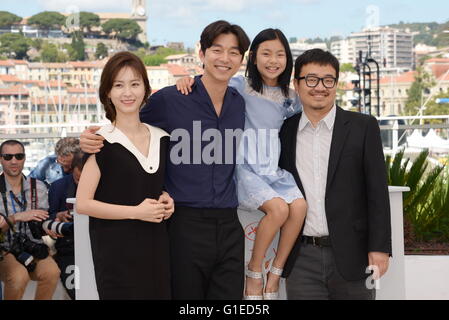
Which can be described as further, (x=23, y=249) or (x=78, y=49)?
(x=78, y=49)

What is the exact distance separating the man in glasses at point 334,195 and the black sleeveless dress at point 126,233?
1.87 ft

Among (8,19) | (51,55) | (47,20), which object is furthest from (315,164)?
(8,19)

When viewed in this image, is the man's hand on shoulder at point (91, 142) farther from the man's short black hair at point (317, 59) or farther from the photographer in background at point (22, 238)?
the photographer in background at point (22, 238)

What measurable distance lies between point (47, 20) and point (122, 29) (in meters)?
12.6

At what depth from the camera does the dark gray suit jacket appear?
2.44 metres

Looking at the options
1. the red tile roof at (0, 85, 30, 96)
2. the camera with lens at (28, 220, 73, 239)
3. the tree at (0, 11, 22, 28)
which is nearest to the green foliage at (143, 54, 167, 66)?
the red tile roof at (0, 85, 30, 96)

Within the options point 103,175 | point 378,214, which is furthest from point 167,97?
point 378,214

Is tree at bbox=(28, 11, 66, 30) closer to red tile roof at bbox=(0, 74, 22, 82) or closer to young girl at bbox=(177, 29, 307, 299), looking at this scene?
red tile roof at bbox=(0, 74, 22, 82)

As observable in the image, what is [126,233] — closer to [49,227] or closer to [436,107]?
[49,227]

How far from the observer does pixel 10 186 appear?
13.1 feet

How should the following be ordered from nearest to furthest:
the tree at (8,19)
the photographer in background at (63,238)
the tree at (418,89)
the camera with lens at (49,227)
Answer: the camera with lens at (49,227), the photographer in background at (63,238), the tree at (418,89), the tree at (8,19)

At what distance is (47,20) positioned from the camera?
379 feet

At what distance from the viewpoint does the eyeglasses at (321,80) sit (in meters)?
2.51

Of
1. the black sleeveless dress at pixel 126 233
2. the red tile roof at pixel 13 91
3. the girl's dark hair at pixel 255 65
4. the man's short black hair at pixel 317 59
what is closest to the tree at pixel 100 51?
the red tile roof at pixel 13 91
